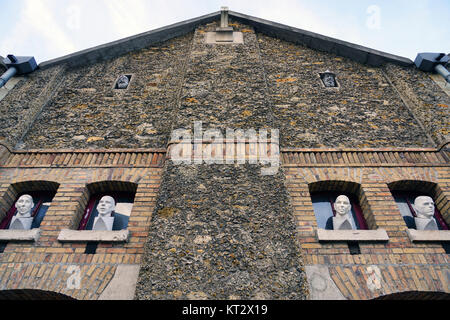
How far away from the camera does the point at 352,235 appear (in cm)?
409

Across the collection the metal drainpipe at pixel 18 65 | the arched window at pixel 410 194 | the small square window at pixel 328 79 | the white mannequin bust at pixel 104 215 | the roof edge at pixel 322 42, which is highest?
the roof edge at pixel 322 42

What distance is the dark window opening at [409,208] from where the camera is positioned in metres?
4.56

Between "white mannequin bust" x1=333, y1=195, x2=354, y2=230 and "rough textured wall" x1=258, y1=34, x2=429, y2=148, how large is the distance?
1.27m

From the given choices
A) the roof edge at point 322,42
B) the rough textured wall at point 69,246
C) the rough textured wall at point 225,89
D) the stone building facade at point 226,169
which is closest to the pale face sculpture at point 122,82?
the stone building facade at point 226,169

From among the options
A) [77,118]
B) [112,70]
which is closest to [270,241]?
[77,118]

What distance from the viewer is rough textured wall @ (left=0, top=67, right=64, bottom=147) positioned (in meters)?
5.71

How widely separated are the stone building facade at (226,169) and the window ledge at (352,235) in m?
0.03

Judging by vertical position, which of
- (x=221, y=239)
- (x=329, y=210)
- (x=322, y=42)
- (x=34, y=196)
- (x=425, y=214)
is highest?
(x=322, y=42)

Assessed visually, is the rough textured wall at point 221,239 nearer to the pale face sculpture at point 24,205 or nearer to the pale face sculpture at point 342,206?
the pale face sculpture at point 342,206

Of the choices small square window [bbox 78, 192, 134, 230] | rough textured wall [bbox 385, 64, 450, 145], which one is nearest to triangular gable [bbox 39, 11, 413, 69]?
rough textured wall [bbox 385, 64, 450, 145]

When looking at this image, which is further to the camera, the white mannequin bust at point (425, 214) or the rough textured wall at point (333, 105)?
the rough textured wall at point (333, 105)

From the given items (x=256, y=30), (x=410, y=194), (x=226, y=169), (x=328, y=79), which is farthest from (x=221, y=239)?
(x=256, y=30)

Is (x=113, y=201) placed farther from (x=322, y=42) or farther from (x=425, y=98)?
(x=322, y=42)

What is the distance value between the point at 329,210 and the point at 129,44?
6891mm
